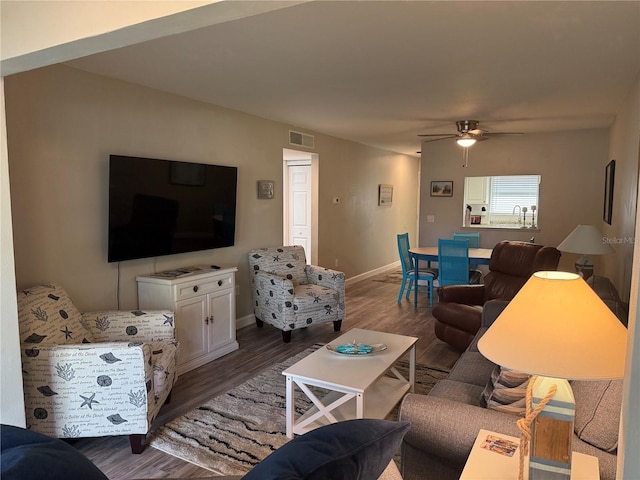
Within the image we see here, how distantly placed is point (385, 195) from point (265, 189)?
3936 mm

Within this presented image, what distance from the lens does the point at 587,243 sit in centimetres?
371

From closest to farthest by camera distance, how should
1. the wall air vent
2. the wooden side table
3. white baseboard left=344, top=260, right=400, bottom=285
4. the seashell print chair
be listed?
the wooden side table < the seashell print chair < the wall air vent < white baseboard left=344, top=260, right=400, bottom=285

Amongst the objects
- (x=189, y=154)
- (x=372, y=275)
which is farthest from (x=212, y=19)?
(x=372, y=275)

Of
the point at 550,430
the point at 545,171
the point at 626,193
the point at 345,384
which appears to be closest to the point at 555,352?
the point at 550,430

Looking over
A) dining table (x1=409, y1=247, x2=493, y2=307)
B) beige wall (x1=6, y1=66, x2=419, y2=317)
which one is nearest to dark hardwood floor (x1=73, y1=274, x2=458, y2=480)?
dining table (x1=409, y1=247, x2=493, y2=307)

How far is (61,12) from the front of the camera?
5.44ft

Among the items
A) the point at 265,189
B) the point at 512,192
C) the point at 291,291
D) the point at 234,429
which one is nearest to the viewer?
the point at 234,429

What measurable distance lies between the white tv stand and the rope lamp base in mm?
2959

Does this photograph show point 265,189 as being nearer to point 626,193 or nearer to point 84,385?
point 84,385

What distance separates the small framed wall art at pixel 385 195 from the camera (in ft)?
27.5

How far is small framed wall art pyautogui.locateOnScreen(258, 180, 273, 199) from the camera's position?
514 cm

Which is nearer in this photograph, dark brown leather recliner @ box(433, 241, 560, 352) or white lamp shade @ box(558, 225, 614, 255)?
white lamp shade @ box(558, 225, 614, 255)

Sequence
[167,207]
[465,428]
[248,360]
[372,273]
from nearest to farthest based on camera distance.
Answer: [465,428]
[167,207]
[248,360]
[372,273]

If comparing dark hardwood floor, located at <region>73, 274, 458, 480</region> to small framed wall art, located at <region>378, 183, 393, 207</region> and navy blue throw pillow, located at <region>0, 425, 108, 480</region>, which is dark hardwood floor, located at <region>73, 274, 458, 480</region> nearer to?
navy blue throw pillow, located at <region>0, 425, 108, 480</region>
